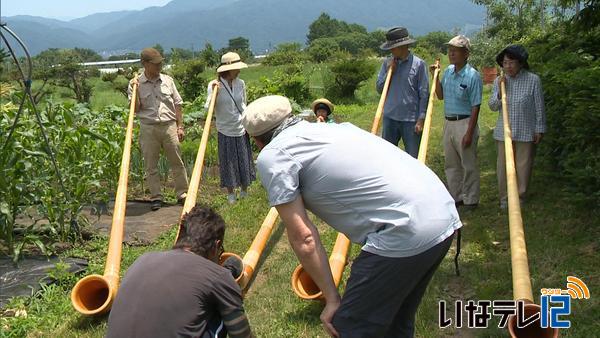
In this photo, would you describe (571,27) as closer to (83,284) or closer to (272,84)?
(83,284)

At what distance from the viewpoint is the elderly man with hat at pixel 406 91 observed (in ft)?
17.8

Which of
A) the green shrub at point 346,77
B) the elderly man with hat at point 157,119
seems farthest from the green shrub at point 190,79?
the elderly man with hat at point 157,119

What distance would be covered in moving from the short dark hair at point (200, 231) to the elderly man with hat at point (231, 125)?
350 centimetres

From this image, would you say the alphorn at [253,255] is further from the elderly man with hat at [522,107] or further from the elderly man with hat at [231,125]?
the elderly man with hat at [522,107]

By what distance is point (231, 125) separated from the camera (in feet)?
20.0

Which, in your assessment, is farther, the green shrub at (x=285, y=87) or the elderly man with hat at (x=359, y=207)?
the green shrub at (x=285, y=87)

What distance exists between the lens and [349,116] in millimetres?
13133

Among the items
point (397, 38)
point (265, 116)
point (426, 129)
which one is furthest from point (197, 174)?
point (265, 116)

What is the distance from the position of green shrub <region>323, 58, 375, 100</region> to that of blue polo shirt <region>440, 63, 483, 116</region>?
10305 millimetres

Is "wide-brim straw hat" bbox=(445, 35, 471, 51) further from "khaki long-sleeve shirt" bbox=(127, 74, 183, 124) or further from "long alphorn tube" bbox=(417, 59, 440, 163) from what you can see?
"khaki long-sleeve shirt" bbox=(127, 74, 183, 124)

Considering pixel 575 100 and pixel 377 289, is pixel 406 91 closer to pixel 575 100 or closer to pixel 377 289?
pixel 575 100

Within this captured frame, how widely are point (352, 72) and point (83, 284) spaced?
12648mm

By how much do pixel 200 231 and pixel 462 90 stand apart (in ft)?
11.5

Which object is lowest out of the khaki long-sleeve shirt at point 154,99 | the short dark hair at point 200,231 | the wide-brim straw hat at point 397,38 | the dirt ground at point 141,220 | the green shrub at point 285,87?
the dirt ground at point 141,220
